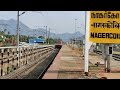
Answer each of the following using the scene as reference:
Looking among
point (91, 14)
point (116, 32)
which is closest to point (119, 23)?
point (116, 32)

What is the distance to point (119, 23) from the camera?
42.3 feet

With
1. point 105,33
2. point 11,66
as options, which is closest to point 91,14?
point 105,33

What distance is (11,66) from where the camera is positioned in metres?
21.4
